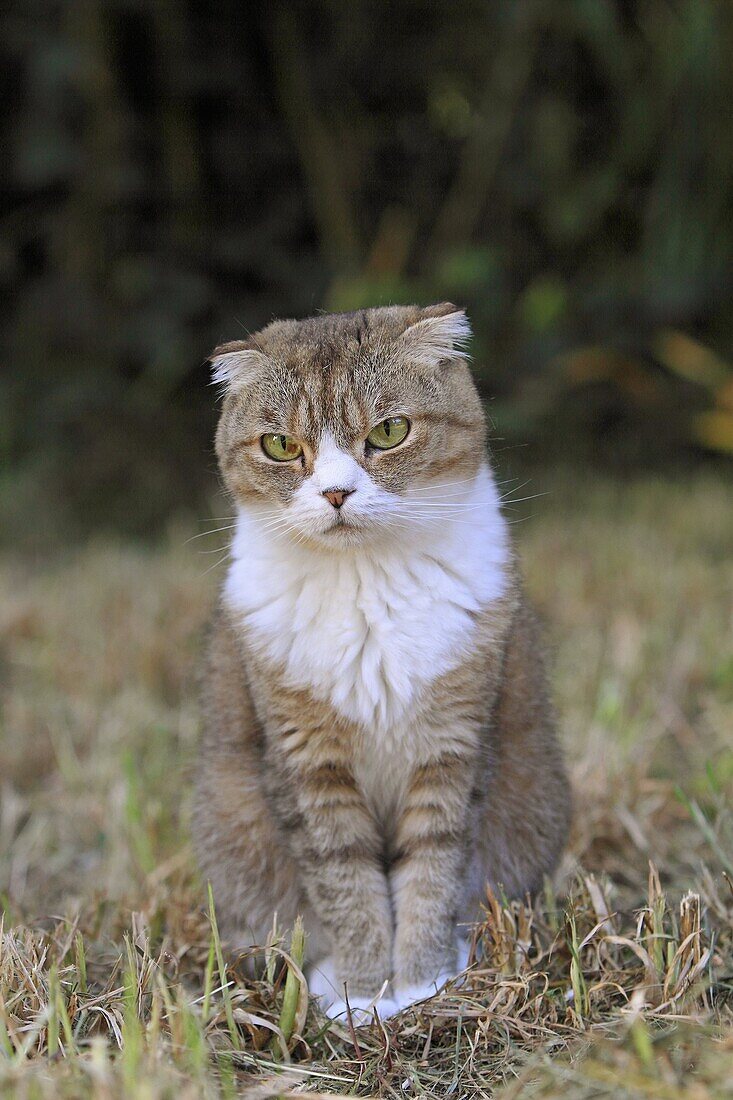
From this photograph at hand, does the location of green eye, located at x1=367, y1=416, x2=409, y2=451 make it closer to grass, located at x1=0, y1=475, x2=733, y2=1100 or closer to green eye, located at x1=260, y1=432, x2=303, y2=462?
green eye, located at x1=260, y1=432, x2=303, y2=462

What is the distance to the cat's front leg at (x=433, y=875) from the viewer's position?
6.26 feet

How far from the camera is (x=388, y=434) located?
1918mm

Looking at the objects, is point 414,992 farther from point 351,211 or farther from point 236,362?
point 351,211

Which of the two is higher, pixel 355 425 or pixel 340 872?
pixel 355 425

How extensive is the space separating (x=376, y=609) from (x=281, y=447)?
340 millimetres

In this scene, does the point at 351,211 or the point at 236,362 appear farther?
the point at 351,211

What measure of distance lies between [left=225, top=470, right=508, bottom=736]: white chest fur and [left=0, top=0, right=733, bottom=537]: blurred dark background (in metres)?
3.28

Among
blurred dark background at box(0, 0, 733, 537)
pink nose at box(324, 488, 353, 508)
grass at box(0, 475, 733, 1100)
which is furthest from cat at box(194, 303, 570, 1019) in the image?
blurred dark background at box(0, 0, 733, 537)

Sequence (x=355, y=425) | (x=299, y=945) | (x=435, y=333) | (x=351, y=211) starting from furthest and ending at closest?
1. (x=351, y=211)
2. (x=435, y=333)
3. (x=355, y=425)
4. (x=299, y=945)

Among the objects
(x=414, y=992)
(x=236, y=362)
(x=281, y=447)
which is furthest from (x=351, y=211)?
(x=414, y=992)

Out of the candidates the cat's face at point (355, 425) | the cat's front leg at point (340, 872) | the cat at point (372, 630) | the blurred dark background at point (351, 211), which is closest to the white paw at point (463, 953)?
the cat at point (372, 630)

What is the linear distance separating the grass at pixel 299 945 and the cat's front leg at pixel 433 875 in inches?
2.9

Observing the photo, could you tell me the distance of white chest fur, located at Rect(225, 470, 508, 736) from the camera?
6.22ft

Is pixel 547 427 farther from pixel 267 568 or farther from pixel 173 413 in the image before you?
pixel 267 568
